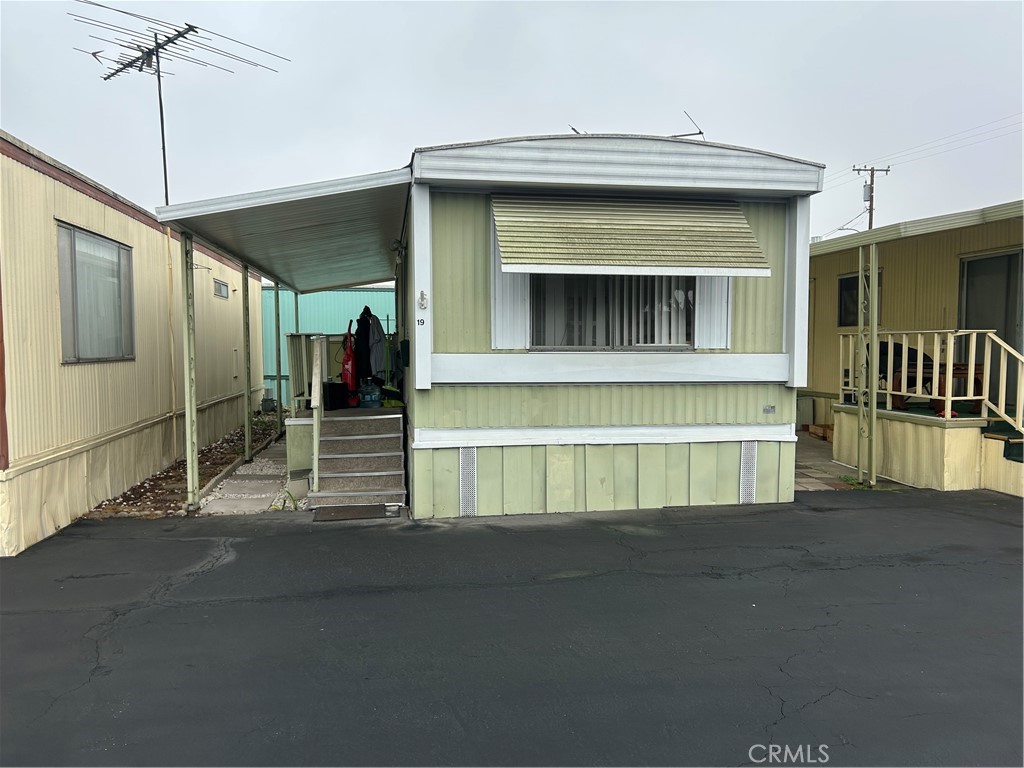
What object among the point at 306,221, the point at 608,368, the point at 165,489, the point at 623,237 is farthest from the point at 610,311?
the point at 165,489

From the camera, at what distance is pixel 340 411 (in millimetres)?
7852

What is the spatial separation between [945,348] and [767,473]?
370 cm

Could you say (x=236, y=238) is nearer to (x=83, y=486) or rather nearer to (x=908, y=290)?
(x=83, y=486)

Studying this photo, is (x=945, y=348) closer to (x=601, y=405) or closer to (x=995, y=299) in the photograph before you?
(x=995, y=299)

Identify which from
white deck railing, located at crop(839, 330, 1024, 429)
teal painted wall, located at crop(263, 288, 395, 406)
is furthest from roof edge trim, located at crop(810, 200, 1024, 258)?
teal painted wall, located at crop(263, 288, 395, 406)

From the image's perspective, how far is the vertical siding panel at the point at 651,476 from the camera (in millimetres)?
6293

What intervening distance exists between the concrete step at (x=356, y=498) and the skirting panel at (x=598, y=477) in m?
0.37

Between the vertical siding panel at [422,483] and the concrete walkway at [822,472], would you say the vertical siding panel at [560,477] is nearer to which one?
the vertical siding panel at [422,483]

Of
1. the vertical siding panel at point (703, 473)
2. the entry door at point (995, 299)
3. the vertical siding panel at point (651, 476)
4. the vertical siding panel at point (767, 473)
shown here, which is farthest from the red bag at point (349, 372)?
the entry door at point (995, 299)

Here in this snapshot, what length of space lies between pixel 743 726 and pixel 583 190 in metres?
4.61

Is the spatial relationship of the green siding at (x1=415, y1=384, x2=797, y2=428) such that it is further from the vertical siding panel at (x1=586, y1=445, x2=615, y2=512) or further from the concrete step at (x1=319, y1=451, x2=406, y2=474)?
the concrete step at (x1=319, y1=451, x2=406, y2=474)

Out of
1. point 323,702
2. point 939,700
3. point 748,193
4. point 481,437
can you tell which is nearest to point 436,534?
point 481,437

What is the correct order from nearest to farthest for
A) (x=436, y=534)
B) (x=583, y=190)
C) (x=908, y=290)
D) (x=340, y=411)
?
(x=436, y=534) → (x=583, y=190) → (x=340, y=411) → (x=908, y=290)

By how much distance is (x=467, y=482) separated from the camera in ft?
19.8
